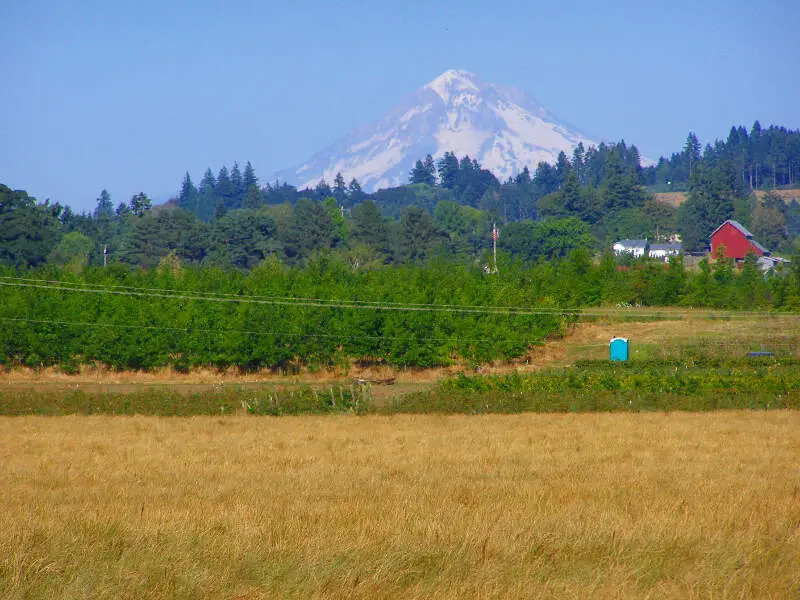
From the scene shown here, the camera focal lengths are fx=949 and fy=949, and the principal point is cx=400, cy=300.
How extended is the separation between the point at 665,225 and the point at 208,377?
465ft

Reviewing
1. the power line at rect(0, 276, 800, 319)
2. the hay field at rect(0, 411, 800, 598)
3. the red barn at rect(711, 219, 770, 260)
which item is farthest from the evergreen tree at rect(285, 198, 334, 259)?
the hay field at rect(0, 411, 800, 598)

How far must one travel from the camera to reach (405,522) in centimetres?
1081

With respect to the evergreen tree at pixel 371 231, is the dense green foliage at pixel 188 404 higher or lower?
lower

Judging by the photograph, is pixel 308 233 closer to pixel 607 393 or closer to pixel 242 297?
pixel 242 297

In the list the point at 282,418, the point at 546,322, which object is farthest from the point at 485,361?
the point at 282,418

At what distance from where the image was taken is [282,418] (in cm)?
3469

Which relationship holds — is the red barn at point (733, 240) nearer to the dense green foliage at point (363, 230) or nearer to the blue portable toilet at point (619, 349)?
the dense green foliage at point (363, 230)

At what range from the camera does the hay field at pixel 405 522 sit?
846cm

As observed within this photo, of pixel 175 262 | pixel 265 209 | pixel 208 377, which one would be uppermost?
pixel 265 209

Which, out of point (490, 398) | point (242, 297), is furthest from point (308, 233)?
point (490, 398)

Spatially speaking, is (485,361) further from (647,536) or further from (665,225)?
(665,225)

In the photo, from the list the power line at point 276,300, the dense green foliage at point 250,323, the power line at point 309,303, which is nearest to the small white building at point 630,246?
the dense green foliage at point 250,323

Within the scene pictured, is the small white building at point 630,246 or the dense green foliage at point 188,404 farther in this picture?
the small white building at point 630,246

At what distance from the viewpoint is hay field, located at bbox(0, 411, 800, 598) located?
846 centimetres
